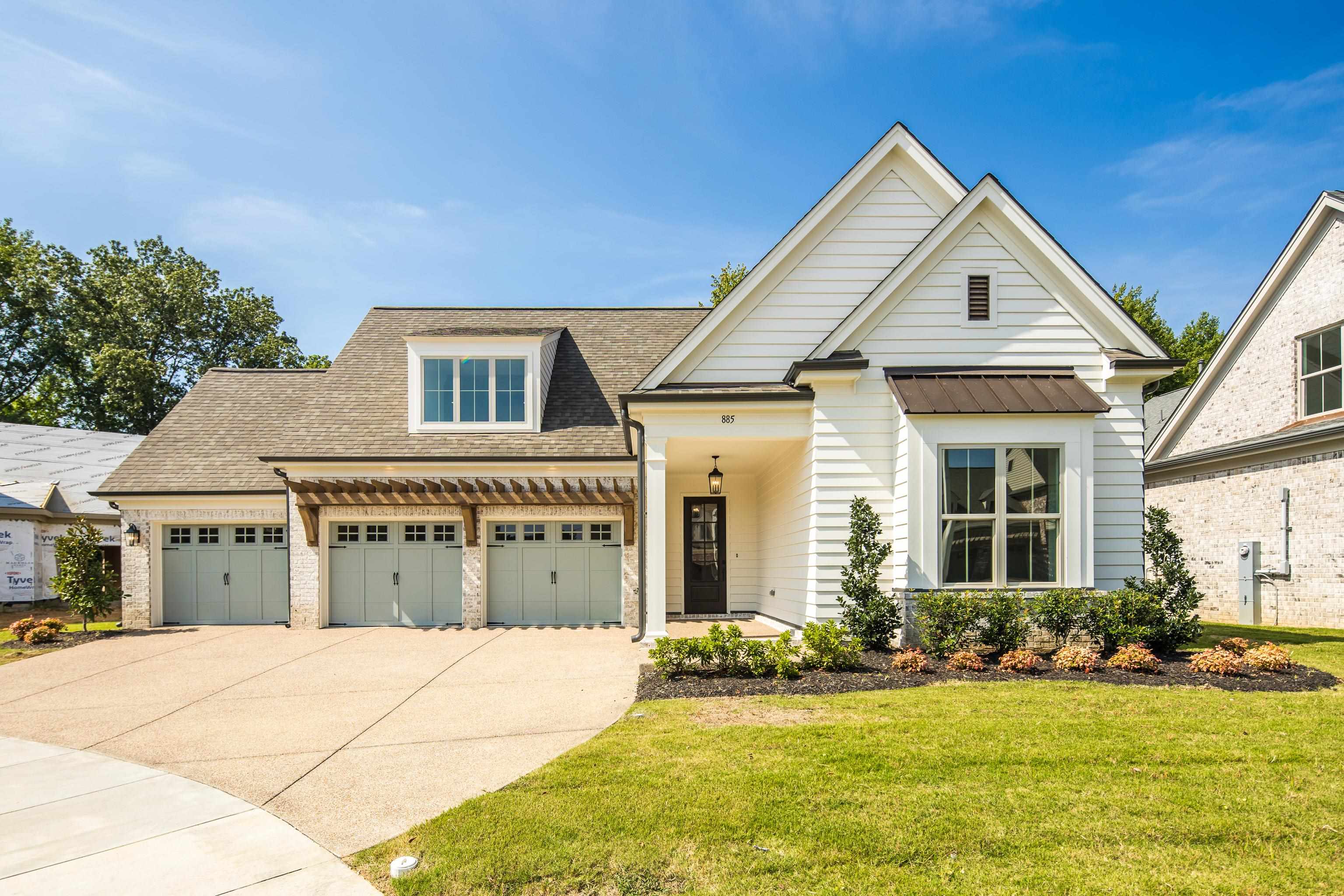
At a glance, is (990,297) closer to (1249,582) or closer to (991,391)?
(991,391)

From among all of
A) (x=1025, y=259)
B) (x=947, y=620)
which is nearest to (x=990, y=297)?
(x=1025, y=259)

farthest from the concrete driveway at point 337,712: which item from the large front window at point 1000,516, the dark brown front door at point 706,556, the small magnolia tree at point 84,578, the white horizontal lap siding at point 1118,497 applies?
the white horizontal lap siding at point 1118,497

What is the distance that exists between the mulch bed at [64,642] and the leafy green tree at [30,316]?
90.9 ft

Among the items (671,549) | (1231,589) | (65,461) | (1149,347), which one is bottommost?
(1231,589)

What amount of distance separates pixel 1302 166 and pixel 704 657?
60.3 ft

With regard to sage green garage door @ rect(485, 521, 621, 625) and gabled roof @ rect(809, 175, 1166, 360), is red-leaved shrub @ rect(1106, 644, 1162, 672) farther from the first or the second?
sage green garage door @ rect(485, 521, 621, 625)

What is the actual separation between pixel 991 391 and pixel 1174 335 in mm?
32218

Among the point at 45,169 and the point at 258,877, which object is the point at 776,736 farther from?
the point at 45,169

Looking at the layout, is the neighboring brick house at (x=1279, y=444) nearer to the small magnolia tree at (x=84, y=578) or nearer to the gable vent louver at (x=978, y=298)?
the gable vent louver at (x=978, y=298)

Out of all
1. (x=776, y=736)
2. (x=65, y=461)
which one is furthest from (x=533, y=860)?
(x=65, y=461)

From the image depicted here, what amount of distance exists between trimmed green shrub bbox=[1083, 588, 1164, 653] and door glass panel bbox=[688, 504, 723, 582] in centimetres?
742

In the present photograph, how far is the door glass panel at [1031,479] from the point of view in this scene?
9406mm

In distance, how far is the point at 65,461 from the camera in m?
21.5

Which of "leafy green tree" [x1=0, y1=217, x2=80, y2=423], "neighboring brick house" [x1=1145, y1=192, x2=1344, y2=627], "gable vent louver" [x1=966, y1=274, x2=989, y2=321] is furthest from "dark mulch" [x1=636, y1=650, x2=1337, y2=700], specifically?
"leafy green tree" [x1=0, y1=217, x2=80, y2=423]
